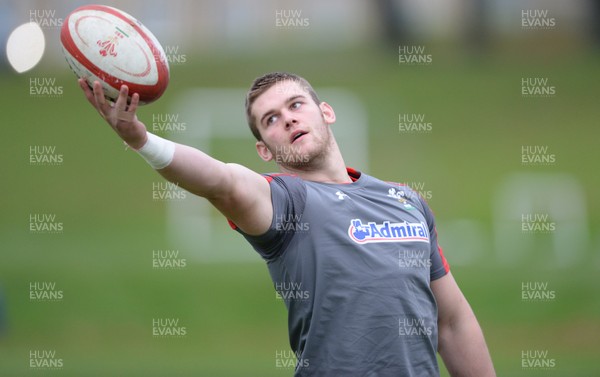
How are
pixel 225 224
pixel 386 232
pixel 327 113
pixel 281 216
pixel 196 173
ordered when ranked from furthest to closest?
pixel 225 224
pixel 327 113
pixel 386 232
pixel 281 216
pixel 196 173

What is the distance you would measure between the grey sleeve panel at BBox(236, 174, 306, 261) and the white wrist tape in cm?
50

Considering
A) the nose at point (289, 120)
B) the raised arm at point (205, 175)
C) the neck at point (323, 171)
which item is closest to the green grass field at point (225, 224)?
the neck at point (323, 171)

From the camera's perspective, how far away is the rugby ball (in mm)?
3125

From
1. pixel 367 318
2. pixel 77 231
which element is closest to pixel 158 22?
pixel 77 231

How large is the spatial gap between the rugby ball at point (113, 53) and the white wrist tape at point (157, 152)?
294mm

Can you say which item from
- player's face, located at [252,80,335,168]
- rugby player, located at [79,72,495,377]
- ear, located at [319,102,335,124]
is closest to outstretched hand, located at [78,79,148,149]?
rugby player, located at [79,72,495,377]

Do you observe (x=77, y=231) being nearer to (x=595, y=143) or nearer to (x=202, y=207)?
(x=202, y=207)

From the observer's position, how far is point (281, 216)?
10.8ft

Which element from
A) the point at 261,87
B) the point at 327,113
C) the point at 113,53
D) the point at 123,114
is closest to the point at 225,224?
the point at 327,113

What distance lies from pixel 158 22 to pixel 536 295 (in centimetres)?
1611

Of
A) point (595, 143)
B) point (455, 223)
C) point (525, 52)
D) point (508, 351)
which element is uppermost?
point (525, 52)

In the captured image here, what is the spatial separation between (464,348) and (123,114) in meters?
1.94

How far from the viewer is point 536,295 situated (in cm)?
1373

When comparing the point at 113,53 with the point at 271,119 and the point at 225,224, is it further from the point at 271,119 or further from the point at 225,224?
the point at 225,224
